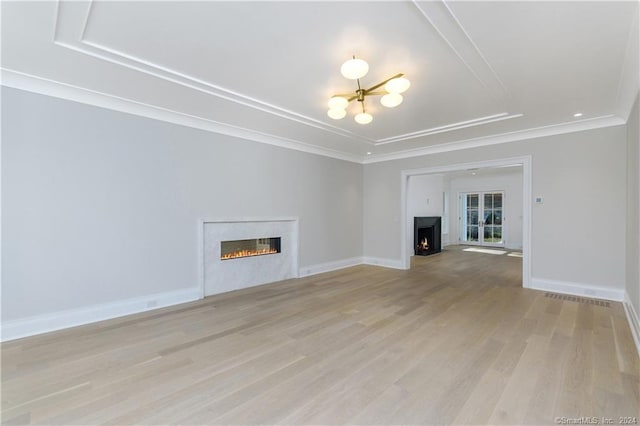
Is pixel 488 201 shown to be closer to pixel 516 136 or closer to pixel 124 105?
pixel 516 136

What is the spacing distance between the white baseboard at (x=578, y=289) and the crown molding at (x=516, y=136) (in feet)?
7.86

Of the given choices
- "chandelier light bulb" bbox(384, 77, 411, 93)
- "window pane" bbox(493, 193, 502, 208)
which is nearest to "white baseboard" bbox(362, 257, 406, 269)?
"chandelier light bulb" bbox(384, 77, 411, 93)

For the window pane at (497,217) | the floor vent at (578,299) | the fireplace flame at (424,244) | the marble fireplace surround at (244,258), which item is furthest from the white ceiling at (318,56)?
the window pane at (497,217)

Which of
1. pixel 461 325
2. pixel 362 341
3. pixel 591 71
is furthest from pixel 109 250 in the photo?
pixel 591 71

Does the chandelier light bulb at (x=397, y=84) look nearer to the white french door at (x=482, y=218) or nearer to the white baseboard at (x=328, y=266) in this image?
the white baseboard at (x=328, y=266)

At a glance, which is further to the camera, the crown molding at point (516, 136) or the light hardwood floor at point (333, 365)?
the crown molding at point (516, 136)

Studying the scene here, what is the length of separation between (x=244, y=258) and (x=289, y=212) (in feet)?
4.05

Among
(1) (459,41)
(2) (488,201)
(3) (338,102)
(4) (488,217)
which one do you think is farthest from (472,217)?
(1) (459,41)

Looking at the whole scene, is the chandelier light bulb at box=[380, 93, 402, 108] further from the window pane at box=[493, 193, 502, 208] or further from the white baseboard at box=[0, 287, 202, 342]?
the window pane at box=[493, 193, 502, 208]

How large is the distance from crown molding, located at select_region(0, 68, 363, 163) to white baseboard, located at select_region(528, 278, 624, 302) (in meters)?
4.89

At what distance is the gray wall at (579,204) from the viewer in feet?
13.7

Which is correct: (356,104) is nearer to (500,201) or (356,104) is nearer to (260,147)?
(260,147)

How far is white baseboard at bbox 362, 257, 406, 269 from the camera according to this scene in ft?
21.5

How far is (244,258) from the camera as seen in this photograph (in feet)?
16.1
